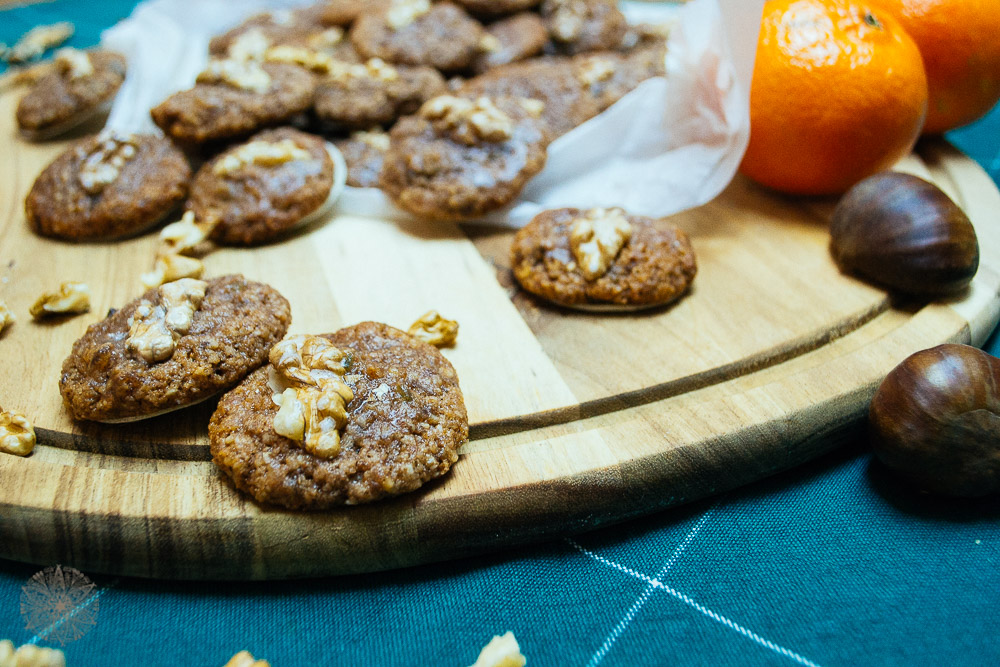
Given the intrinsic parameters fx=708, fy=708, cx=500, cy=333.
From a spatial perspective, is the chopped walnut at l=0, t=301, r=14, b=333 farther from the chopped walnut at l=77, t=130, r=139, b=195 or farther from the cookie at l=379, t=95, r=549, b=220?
the cookie at l=379, t=95, r=549, b=220

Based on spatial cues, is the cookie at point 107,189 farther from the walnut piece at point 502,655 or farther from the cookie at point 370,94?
the walnut piece at point 502,655

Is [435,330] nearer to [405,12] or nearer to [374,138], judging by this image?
[374,138]

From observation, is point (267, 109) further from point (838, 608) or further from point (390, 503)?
point (838, 608)

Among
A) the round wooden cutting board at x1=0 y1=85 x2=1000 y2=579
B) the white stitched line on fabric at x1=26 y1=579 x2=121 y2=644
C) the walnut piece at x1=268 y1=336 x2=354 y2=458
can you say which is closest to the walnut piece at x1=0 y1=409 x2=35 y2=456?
the round wooden cutting board at x1=0 y1=85 x2=1000 y2=579

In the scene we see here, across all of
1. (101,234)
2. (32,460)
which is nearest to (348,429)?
(32,460)

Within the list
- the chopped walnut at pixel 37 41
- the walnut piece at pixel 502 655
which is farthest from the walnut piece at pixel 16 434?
the chopped walnut at pixel 37 41
